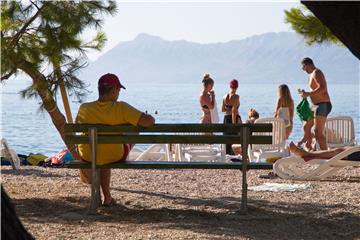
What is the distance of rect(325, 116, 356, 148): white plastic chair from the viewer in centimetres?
1152

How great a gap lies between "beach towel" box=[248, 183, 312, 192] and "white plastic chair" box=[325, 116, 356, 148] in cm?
276

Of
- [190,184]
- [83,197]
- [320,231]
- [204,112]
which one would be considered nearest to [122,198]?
[83,197]

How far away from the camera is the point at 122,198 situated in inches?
308

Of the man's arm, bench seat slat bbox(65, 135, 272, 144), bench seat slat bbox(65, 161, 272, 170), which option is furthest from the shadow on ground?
the man's arm

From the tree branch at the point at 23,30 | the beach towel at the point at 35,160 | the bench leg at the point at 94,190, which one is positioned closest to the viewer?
the bench leg at the point at 94,190

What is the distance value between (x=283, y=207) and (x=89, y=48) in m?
2.90

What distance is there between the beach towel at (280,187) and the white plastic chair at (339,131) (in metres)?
2.76

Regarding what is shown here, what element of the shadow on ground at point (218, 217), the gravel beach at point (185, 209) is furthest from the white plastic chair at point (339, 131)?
the shadow on ground at point (218, 217)

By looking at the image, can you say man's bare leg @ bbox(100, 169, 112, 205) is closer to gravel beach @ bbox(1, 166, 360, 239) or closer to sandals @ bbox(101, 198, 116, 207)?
sandals @ bbox(101, 198, 116, 207)

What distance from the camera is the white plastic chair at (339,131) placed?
11.5 meters

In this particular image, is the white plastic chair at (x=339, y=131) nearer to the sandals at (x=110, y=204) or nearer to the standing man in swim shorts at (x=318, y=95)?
the standing man in swim shorts at (x=318, y=95)

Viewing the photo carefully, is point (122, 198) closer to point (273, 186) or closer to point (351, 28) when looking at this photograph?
point (273, 186)

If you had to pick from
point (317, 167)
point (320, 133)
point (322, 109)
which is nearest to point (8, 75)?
point (317, 167)

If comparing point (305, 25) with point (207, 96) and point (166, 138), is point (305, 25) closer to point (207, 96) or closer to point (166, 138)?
point (207, 96)
